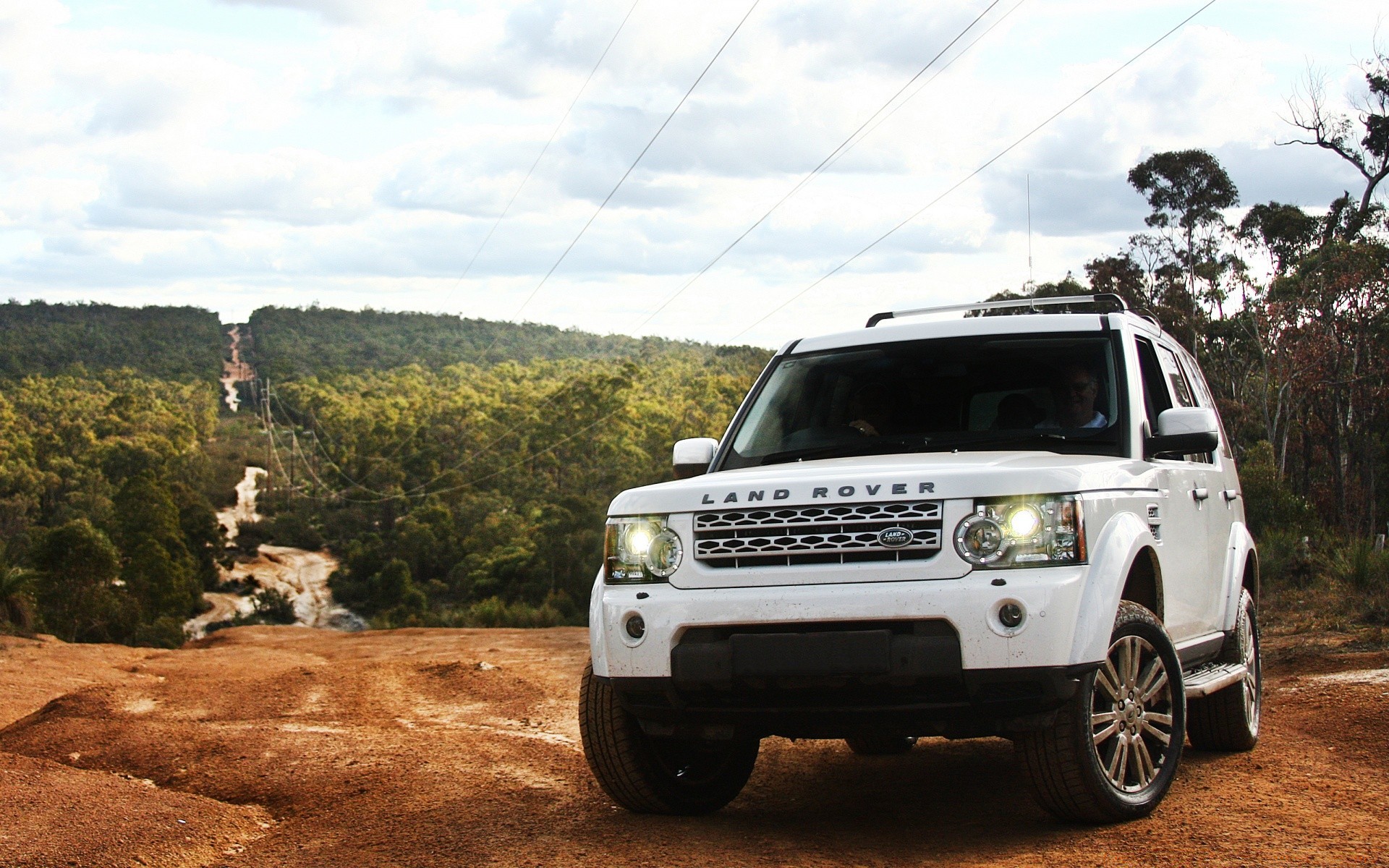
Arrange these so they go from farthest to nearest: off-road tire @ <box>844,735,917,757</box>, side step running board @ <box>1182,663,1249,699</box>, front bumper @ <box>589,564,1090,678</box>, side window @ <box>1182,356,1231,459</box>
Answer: side window @ <box>1182,356,1231,459</box>
off-road tire @ <box>844,735,917,757</box>
side step running board @ <box>1182,663,1249,699</box>
front bumper @ <box>589,564,1090,678</box>

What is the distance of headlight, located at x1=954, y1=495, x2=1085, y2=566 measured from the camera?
470 cm

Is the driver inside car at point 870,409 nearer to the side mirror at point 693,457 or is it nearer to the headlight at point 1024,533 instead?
the side mirror at point 693,457

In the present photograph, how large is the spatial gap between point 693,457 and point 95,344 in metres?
189

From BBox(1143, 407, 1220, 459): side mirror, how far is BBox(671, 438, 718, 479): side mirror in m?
1.91

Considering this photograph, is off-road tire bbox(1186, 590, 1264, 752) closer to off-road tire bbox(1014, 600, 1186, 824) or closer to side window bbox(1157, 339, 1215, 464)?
side window bbox(1157, 339, 1215, 464)

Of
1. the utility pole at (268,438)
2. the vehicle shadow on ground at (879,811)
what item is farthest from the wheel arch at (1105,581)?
the utility pole at (268,438)

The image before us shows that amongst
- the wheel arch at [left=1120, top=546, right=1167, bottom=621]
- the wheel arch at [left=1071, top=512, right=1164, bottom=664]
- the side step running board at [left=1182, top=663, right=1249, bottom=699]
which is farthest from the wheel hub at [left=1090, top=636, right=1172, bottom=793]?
the wheel arch at [left=1120, top=546, right=1167, bottom=621]

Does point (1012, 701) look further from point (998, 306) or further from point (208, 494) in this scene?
point (208, 494)

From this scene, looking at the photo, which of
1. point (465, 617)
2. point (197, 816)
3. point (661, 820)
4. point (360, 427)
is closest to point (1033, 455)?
point (661, 820)

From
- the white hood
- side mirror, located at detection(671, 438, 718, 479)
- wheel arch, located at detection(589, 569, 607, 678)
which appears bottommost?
wheel arch, located at detection(589, 569, 607, 678)

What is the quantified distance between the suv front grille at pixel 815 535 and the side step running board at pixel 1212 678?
150 centimetres

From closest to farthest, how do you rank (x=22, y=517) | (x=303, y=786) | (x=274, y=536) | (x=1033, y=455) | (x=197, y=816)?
(x=1033, y=455), (x=197, y=816), (x=303, y=786), (x=22, y=517), (x=274, y=536)

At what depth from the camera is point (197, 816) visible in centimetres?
590

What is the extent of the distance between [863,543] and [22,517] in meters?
94.3
